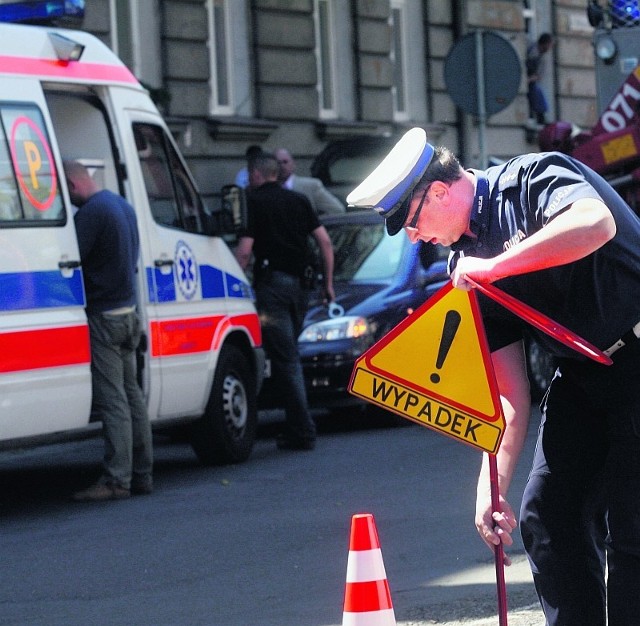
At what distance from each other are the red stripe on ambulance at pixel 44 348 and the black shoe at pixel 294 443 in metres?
2.60

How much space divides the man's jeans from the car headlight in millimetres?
3099

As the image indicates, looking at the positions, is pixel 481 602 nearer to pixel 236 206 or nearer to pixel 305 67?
pixel 236 206

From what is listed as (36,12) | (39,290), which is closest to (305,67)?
(36,12)

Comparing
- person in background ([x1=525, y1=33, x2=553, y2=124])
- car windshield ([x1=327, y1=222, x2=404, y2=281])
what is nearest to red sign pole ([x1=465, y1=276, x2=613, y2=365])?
car windshield ([x1=327, y1=222, x2=404, y2=281])

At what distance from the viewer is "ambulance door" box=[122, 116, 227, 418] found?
9523mm

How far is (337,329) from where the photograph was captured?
39.2 ft

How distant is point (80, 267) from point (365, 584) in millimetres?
4648

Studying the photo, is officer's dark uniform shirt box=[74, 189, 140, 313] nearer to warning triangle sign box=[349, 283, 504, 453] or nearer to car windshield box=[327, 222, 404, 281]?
car windshield box=[327, 222, 404, 281]

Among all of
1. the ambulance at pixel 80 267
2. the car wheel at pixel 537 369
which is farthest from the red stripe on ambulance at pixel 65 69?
the car wheel at pixel 537 369

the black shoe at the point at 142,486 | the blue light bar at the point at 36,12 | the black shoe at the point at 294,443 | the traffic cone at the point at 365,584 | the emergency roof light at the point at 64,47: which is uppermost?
the blue light bar at the point at 36,12

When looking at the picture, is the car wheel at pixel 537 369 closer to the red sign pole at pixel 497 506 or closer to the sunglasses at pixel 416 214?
the red sign pole at pixel 497 506

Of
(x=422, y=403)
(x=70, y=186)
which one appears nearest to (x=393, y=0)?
(x=70, y=186)

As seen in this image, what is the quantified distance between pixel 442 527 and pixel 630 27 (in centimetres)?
1020

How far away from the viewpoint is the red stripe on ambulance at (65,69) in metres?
8.48
